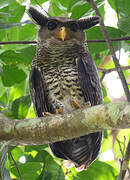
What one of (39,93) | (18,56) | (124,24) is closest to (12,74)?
(18,56)

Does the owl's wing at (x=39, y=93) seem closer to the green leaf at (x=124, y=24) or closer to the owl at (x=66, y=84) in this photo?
the owl at (x=66, y=84)

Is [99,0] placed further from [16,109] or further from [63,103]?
[16,109]

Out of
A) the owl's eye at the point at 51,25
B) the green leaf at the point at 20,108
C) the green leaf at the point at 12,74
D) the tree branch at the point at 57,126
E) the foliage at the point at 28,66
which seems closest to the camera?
the tree branch at the point at 57,126

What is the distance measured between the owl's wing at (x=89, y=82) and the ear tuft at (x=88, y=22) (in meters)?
0.64

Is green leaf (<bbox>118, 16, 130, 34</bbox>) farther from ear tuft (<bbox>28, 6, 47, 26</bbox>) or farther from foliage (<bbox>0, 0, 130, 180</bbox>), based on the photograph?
ear tuft (<bbox>28, 6, 47, 26</bbox>)

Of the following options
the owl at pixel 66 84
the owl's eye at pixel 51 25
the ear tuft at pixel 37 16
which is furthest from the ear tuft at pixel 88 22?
the ear tuft at pixel 37 16

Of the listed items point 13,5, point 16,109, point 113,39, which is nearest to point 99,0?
point 113,39

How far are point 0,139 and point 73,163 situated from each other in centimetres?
131

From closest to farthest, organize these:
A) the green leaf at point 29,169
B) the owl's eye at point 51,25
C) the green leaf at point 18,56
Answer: the green leaf at point 29,169 < the green leaf at point 18,56 < the owl's eye at point 51,25

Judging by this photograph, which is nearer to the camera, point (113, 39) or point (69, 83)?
point (113, 39)

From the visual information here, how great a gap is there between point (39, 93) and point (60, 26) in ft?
3.57

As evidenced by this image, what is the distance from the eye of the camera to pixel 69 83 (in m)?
3.97

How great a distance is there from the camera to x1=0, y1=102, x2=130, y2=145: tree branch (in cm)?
250

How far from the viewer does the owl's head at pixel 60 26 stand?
451 centimetres
